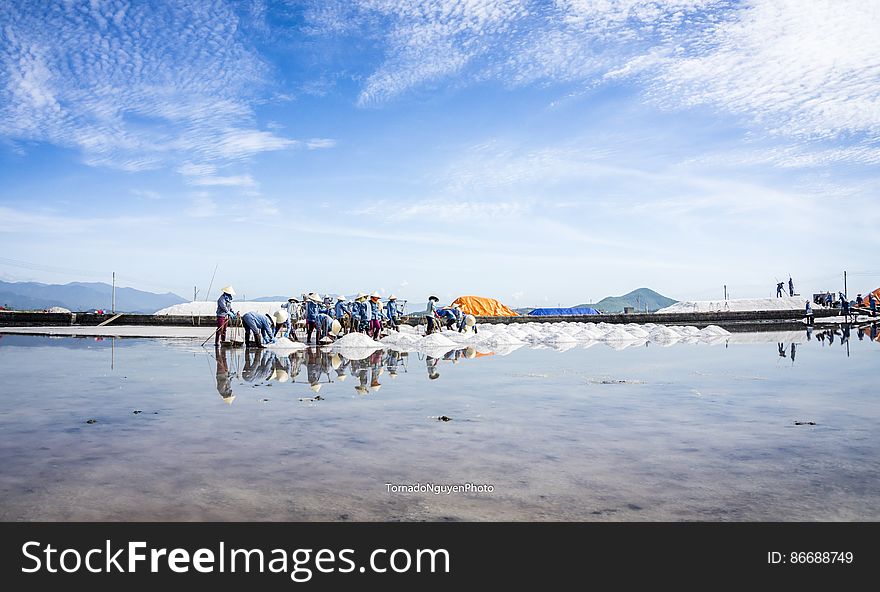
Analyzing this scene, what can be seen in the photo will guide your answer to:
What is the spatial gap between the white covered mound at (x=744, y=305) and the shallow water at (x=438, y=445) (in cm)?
5034

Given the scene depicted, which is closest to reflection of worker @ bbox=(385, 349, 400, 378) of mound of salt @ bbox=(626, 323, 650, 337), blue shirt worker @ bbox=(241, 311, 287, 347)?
blue shirt worker @ bbox=(241, 311, 287, 347)

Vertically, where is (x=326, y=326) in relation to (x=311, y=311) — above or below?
below

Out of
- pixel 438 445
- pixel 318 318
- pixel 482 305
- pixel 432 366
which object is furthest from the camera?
pixel 482 305

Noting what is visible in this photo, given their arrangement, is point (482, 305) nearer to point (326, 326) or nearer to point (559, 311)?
point (559, 311)

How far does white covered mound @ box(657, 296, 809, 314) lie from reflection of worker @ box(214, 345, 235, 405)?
49.8m

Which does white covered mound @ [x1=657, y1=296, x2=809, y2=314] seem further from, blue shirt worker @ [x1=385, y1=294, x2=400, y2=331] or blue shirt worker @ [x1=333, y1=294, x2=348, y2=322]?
blue shirt worker @ [x1=333, y1=294, x2=348, y2=322]

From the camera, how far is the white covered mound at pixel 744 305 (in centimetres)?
5756

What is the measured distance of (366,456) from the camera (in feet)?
17.5

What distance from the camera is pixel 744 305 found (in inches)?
2341

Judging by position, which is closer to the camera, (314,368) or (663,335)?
(314,368)

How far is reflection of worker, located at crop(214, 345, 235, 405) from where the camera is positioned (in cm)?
884

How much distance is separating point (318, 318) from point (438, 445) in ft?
49.8

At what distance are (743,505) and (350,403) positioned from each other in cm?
536

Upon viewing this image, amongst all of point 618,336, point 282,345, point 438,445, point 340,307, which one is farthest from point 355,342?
point 438,445
